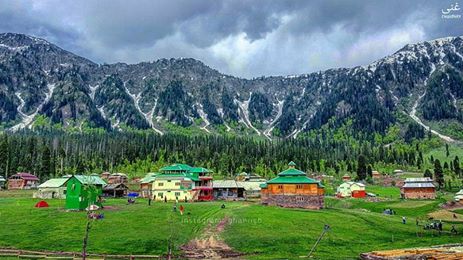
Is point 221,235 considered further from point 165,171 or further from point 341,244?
point 165,171

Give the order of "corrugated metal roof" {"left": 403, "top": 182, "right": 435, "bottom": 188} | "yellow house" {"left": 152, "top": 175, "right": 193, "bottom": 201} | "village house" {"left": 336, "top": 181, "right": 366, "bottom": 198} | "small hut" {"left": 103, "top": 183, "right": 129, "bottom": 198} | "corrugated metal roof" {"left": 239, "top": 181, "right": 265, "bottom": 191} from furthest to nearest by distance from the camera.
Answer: "village house" {"left": 336, "top": 181, "right": 366, "bottom": 198} → "corrugated metal roof" {"left": 239, "top": 181, "right": 265, "bottom": 191} → "corrugated metal roof" {"left": 403, "top": 182, "right": 435, "bottom": 188} → "small hut" {"left": 103, "top": 183, "right": 129, "bottom": 198} → "yellow house" {"left": 152, "top": 175, "right": 193, "bottom": 201}

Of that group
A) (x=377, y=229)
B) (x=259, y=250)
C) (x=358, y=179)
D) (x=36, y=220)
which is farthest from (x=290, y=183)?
(x=358, y=179)

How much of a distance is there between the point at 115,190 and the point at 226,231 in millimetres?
73310

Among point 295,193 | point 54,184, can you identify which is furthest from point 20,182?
point 295,193

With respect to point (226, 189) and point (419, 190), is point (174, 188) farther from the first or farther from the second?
point (419, 190)

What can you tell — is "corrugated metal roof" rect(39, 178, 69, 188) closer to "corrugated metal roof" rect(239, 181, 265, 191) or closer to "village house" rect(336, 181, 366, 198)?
"corrugated metal roof" rect(239, 181, 265, 191)

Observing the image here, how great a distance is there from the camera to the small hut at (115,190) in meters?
128

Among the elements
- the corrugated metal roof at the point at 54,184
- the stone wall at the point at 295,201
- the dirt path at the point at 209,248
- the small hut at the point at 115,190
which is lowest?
the dirt path at the point at 209,248

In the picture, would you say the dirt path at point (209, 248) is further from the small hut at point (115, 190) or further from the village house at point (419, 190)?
the village house at point (419, 190)

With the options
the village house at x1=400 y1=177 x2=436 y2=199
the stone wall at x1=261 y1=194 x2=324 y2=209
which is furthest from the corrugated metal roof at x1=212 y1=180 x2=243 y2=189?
the village house at x1=400 y1=177 x2=436 y2=199

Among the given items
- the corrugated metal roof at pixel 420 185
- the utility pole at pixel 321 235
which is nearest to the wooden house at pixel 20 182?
the utility pole at pixel 321 235

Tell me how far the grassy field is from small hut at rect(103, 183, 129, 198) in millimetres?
41454

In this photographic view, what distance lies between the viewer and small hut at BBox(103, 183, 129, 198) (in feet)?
419

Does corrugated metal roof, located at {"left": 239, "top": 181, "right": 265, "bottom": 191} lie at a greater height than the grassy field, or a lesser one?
greater
